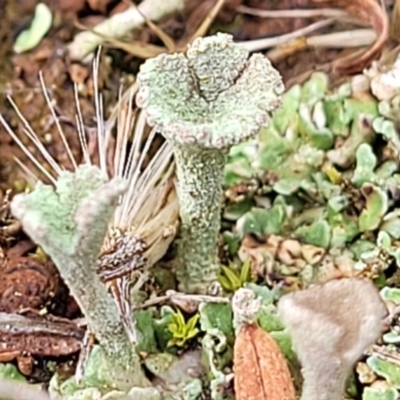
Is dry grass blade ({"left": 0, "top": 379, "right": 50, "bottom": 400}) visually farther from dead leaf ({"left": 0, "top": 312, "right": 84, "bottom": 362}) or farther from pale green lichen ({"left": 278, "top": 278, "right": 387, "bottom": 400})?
pale green lichen ({"left": 278, "top": 278, "right": 387, "bottom": 400})

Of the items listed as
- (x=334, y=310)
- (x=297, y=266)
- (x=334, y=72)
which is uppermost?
(x=334, y=310)

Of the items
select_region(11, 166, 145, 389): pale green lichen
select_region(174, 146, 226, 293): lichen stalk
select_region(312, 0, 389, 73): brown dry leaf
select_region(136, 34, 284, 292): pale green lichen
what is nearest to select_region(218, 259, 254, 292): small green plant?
select_region(174, 146, 226, 293): lichen stalk

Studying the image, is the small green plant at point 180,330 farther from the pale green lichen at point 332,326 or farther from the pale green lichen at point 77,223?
the pale green lichen at point 332,326

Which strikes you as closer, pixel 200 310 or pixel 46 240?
pixel 46 240

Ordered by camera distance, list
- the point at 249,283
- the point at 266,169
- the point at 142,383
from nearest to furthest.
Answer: the point at 142,383 → the point at 249,283 → the point at 266,169

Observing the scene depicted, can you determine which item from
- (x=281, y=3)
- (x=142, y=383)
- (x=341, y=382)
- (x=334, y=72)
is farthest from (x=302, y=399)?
(x=281, y=3)

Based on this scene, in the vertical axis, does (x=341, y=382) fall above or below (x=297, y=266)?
above

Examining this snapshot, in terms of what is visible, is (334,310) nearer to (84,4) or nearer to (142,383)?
(142,383)
